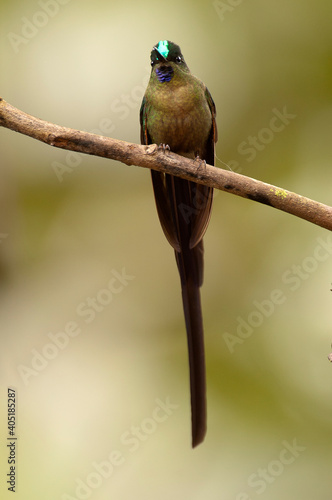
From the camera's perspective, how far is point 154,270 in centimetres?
255

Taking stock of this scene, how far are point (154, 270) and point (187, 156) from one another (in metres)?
0.91

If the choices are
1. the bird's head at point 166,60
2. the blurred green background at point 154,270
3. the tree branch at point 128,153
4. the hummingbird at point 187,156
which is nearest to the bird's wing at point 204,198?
the hummingbird at point 187,156

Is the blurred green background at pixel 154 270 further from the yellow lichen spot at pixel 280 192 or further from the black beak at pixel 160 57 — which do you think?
the yellow lichen spot at pixel 280 192

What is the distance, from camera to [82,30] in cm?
249

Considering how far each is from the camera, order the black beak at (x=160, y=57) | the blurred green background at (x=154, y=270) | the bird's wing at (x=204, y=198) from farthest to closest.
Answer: the blurred green background at (x=154, y=270) → the bird's wing at (x=204, y=198) → the black beak at (x=160, y=57)

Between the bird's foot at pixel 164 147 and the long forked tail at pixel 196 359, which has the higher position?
the bird's foot at pixel 164 147

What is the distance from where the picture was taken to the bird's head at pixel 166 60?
5.41ft

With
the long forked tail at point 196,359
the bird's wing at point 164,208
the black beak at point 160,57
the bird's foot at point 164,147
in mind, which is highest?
the black beak at point 160,57

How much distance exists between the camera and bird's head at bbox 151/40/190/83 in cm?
165

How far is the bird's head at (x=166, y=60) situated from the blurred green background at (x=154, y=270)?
808mm

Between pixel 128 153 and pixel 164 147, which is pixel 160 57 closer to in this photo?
pixel 164 147

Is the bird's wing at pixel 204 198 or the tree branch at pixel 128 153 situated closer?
the tree branch at pixel 128 153

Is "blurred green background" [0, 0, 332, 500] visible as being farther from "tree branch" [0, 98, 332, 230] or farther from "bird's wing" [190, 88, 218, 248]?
"tree branch" [0, 98, 332, 230]

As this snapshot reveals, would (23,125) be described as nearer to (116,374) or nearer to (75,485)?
(116,374)
